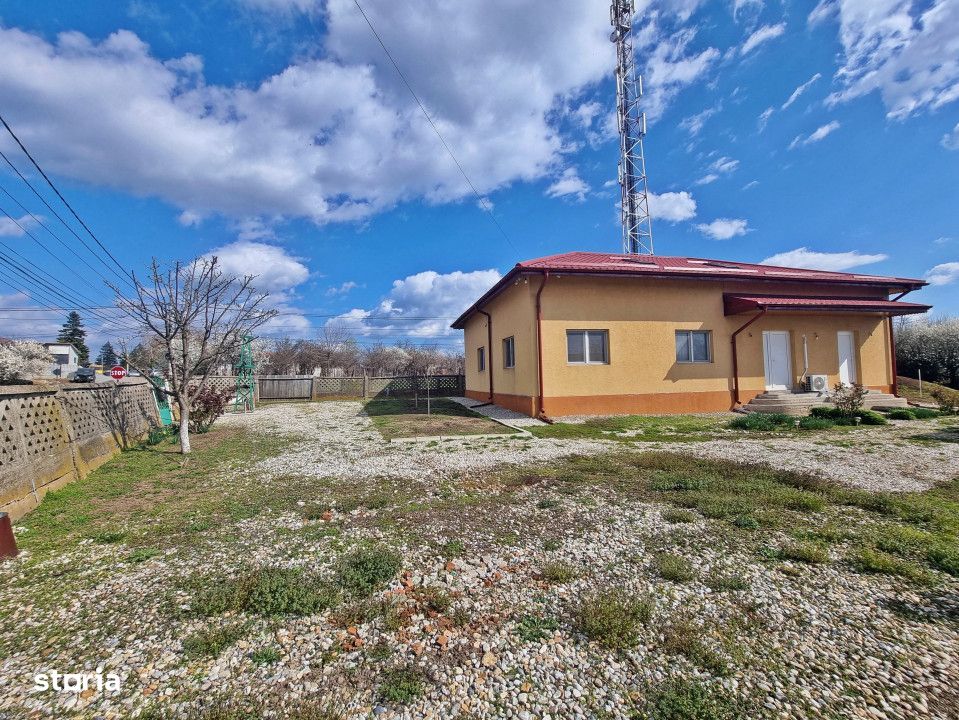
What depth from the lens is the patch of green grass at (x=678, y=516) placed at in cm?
409

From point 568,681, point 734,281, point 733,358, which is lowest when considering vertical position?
point 568,681

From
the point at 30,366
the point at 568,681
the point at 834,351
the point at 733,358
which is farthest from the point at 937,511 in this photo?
the point at 30,366

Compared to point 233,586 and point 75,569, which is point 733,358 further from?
point 75,569

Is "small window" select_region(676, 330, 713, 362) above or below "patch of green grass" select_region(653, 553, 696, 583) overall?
above

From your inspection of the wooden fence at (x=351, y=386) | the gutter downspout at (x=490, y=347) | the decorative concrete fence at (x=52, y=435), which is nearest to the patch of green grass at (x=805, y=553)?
the decorative concrete fence at (x=52, y=435)

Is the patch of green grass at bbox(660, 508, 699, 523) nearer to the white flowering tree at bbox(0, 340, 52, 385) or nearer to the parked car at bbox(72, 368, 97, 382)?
the white flowering tree at bbox(0, 340, 52, 385)

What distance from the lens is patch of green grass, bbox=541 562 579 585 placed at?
301 cm

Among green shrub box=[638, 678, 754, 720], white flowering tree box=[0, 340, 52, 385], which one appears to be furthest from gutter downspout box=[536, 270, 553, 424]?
white flowering tree box=[0, 340, 52, 385]

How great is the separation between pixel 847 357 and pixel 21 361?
113ft

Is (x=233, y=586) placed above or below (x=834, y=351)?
below

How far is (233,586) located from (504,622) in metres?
1.92

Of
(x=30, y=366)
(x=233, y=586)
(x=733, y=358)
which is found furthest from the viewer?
(x=30, y=366)

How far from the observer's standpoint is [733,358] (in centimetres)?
1290

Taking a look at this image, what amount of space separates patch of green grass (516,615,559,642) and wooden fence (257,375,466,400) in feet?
64.0
